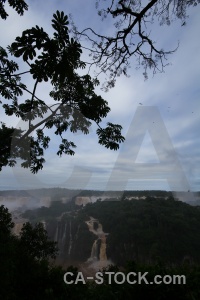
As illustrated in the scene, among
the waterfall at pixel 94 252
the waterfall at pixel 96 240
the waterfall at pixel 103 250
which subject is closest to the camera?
the waterfall at pixel 103 250

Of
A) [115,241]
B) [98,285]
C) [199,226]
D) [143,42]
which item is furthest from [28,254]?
[199,226]

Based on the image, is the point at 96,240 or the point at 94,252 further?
the point at 96,240

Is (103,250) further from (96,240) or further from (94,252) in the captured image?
(96,240)

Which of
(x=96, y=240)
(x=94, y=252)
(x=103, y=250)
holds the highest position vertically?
(x=96, y=240)

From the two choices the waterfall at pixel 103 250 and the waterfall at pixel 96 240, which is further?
the waterfall at pixel 96 240

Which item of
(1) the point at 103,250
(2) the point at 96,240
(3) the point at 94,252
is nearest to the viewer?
(1) the point at 103,250

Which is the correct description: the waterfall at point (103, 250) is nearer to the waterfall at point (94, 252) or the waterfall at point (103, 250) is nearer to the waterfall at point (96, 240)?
the waterfall at point (96, 240)

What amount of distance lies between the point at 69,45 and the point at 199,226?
6028cm

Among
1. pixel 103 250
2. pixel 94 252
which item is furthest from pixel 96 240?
pixel 103 250

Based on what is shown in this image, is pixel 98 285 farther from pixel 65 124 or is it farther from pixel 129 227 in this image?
pixel 129 227

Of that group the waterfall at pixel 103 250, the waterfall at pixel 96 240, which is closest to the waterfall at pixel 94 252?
the waterfall at pixel 96 240

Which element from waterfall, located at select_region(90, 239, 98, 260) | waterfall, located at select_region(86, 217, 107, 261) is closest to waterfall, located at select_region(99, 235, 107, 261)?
waterfall, located at select_region(86, 217, 107, 261)

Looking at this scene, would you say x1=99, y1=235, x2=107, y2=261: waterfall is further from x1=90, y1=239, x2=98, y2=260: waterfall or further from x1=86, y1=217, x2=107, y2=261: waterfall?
x1=90, y1=239, x2=98, y2=260: waterfall

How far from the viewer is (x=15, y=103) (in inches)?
221
